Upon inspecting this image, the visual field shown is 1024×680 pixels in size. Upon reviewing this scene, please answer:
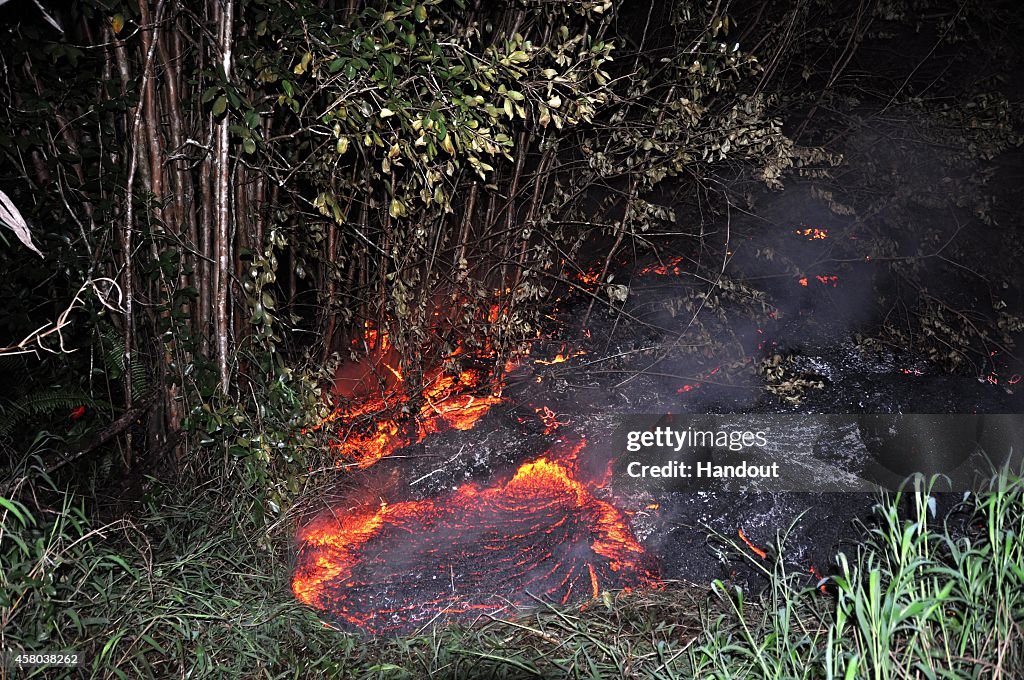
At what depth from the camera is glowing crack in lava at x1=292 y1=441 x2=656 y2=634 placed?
2957mm

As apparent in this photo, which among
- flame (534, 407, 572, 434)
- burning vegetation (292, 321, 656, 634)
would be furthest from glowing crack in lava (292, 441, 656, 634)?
flame (534, 407, 572, 434)

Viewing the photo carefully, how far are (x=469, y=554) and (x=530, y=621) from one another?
2.26ft

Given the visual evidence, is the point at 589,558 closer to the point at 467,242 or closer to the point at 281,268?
the point at 467,242

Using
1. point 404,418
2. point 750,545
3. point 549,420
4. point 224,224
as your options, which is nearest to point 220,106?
point 224,224

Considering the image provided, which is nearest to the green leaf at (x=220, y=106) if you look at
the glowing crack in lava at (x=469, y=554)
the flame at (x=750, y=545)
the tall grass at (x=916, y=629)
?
the glowing crack in lava at (x=469, y=554)

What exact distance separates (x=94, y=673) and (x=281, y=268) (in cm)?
324

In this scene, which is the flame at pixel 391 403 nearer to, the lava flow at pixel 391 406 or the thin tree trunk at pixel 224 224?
the lava flow at pixel 391 406

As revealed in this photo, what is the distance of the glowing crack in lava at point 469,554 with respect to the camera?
2.96 meters

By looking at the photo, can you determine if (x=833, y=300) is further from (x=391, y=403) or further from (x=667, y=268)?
(x=391, y=403)

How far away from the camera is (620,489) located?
13.0 ft

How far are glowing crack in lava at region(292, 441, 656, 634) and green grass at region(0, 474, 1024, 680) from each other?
0.20 metres
